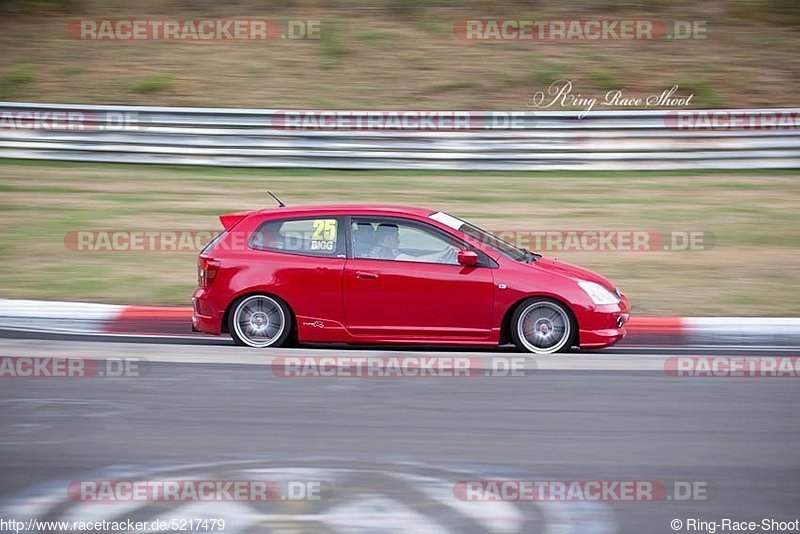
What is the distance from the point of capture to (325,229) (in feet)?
30.1

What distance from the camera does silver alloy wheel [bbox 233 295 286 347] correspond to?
9094 millimetres

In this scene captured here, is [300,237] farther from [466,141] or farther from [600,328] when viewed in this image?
[466,141]

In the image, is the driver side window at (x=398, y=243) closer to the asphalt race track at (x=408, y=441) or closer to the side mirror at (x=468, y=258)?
the side mirror at (x=468, y=258)

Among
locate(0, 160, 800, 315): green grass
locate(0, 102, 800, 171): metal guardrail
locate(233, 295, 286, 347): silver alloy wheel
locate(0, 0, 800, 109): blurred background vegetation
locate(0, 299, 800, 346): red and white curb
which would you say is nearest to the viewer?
locate(233, 295, 286, 347): silver alloy wheel

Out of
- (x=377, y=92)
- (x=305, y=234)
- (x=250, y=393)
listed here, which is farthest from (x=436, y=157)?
(x=250, y=393)

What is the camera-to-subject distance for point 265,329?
9102 mm

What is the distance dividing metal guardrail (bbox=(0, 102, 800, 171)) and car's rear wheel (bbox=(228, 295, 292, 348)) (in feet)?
23.3

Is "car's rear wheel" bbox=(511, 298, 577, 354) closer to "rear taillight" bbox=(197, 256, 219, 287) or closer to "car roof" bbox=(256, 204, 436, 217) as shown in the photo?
"car roof" bbox=(256, 204, 436, 217)

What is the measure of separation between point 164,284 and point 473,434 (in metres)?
5.97

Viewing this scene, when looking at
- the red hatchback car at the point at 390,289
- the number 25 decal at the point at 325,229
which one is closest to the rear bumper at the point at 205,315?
the red hatchback car at the point at 390,289

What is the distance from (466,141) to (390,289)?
726 centimetres

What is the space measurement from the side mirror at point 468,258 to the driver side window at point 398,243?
0.39 ft

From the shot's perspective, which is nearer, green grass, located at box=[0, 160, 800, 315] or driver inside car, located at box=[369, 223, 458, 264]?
driver inside car, located at box=[369, 223, 458, 264]

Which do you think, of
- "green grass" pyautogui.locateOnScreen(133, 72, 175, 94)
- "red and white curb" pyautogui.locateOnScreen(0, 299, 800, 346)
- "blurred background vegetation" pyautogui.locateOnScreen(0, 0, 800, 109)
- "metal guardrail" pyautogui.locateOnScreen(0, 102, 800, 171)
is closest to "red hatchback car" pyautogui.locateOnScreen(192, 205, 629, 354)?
"red and white curb" pyautogui.locateOnScreen(0, 299, 800, 346)
